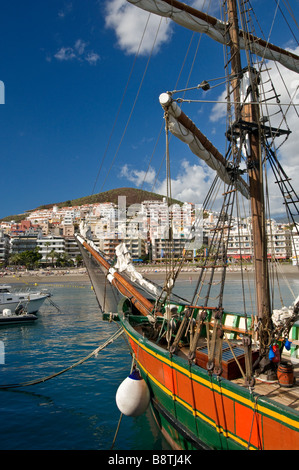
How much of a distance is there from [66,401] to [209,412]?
6431 mm

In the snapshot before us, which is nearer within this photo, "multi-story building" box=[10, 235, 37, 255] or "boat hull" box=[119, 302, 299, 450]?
"boat hull" box=[119, 302, 299, 450]

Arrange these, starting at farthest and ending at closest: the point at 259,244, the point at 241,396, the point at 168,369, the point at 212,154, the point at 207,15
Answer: the point at 207,15, the point at 212,154, the point at 259,244, the point at 168,369, the point at 241,396

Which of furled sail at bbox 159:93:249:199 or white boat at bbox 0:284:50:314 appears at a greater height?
furled sail at bbox 159:93:249:199

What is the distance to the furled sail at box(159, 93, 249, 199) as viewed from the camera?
752 cm

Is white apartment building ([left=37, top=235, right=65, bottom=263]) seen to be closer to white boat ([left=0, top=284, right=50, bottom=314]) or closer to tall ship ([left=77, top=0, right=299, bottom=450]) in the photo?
Result: white boat ([left=0, top=284, right=50, bottom=314])

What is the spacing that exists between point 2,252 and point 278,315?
123 metres

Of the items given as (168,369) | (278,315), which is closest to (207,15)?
(278,315)

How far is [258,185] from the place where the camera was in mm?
8461

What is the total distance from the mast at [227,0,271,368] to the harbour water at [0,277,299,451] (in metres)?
4.07

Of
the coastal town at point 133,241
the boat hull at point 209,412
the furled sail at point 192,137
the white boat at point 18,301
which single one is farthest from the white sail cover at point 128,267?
the coastal town at point 133,241

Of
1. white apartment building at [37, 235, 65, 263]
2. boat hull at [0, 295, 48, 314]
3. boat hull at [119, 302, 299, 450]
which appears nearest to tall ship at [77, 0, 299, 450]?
boat hull at [119, 302, 299, 450]

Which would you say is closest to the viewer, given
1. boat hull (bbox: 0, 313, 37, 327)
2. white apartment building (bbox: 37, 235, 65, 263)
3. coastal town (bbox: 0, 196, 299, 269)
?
boat hull (bbox: 0, 313, 37, 327)

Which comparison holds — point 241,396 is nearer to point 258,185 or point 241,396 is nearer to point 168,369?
point 168,369

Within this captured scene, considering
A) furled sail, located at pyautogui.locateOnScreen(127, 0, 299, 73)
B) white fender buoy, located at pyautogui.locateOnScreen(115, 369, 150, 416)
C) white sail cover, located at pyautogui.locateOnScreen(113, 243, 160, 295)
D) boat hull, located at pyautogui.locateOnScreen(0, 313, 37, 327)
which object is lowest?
boat hull, located at pyautogui.locateOnScreen(0, 313, 37, 327)
